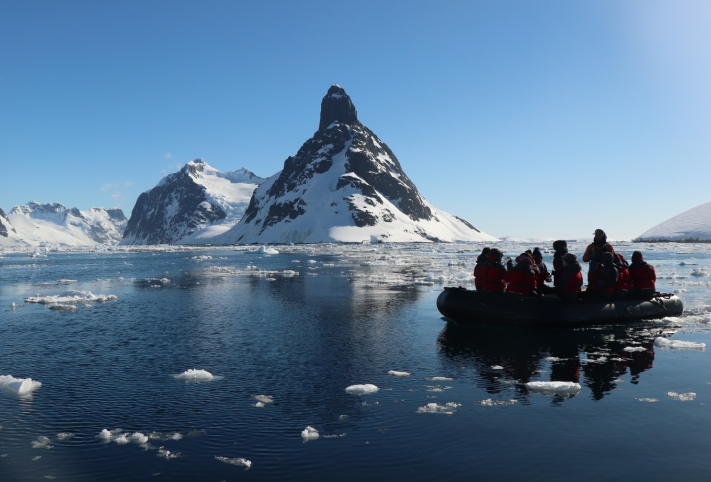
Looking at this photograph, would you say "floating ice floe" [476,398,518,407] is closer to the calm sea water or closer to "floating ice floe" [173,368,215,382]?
the calm sea water

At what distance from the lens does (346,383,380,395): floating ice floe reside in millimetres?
11477

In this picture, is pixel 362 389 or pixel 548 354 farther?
pixel 548 354

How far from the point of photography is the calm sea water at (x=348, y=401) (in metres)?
7.89

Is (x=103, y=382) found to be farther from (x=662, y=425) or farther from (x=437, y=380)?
(x=662, y=425)

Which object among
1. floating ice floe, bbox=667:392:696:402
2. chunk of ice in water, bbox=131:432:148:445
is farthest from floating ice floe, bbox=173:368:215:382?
floating ice floe, bbox=667:392:696:402

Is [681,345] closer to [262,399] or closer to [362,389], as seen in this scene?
[362,389]

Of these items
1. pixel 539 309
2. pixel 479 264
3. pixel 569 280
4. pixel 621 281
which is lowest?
pixel 539 309

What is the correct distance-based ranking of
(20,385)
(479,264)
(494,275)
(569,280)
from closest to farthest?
1. (20,385)
2. (569,280)
3. (494,275)
4. (479,264)

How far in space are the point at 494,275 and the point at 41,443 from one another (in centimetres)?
1525

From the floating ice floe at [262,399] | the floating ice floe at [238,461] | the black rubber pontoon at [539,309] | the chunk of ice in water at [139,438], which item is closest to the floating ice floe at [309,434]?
the floating ice floe at [238,461]

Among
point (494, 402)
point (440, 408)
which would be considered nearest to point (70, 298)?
point (440, 408)

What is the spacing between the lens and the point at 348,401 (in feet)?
35.9

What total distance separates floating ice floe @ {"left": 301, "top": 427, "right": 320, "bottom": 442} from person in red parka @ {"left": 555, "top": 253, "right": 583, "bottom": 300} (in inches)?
499

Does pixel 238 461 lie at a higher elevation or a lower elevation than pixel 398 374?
lower
